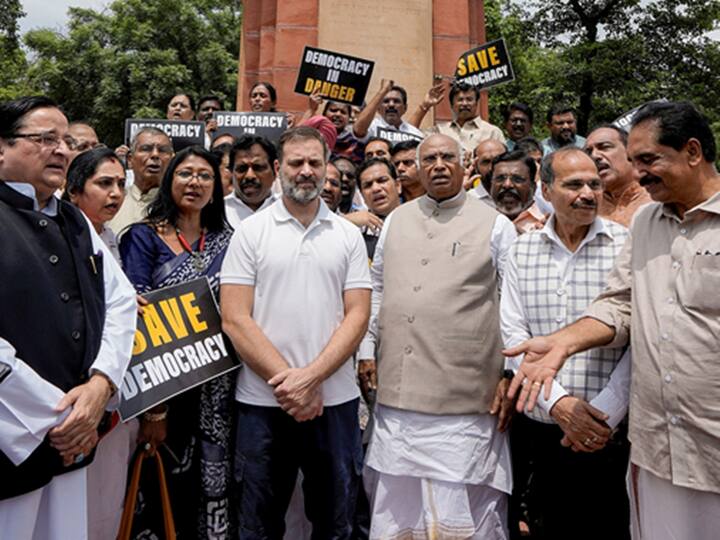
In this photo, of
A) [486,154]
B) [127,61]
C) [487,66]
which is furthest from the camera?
[127,61]

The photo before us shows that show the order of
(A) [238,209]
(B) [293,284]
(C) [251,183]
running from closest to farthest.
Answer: (B) [293,284], (C) [251,183], (A) [238,209]

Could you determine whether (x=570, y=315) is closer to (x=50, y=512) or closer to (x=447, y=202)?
(x=447, y=202)

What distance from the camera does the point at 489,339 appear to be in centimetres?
385

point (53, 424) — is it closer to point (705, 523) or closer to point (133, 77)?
point (705, 523)

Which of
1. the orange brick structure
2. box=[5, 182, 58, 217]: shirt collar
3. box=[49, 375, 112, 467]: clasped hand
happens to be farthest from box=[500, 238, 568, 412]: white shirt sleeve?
the orange brick structure

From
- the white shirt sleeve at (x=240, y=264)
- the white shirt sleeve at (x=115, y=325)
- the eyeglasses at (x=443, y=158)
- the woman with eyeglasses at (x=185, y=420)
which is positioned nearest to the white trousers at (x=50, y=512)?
the white shirt sleeve at (x=115, y=325)

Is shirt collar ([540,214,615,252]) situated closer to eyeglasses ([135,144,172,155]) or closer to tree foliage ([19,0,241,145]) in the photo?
eyeglasses ([135,144,172,155])

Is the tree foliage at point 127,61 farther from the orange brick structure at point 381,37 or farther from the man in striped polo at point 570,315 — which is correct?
the man in striped polo at point 570,315

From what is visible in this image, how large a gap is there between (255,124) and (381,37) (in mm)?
4437

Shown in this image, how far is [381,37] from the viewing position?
34.5 ft

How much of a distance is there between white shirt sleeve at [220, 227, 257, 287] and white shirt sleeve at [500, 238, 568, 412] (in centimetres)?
138

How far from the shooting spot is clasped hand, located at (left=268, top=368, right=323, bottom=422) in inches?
134

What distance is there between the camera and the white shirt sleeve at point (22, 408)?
8.33 ft

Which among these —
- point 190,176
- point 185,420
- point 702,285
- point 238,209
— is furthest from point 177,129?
point 702,285
